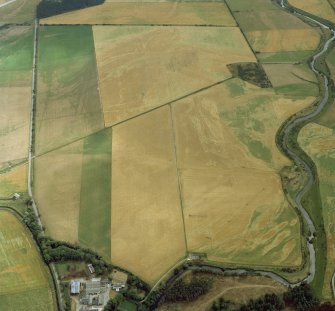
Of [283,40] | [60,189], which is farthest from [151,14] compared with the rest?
[60,189]

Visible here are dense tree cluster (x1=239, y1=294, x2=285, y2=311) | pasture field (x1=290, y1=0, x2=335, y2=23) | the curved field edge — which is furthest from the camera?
pasture field (x1=290, y1=0, x2=335, y2=23)

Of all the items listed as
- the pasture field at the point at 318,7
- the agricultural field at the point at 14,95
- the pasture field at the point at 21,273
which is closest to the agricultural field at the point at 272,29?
the pasture field at the point at 318,7

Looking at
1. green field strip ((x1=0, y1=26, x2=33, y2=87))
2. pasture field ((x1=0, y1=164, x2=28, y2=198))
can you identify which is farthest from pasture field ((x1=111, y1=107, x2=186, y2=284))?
green field strip ((x1=0, y1=26, x2=33, y2=87))

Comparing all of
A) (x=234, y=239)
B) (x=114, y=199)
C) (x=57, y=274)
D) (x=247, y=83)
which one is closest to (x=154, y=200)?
(x=114, y=199)

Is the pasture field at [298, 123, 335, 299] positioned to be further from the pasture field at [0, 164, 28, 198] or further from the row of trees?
the pasture field at [0, 164, 28, 198]

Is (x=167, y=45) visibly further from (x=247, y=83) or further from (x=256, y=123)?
(x=256, y=123)
